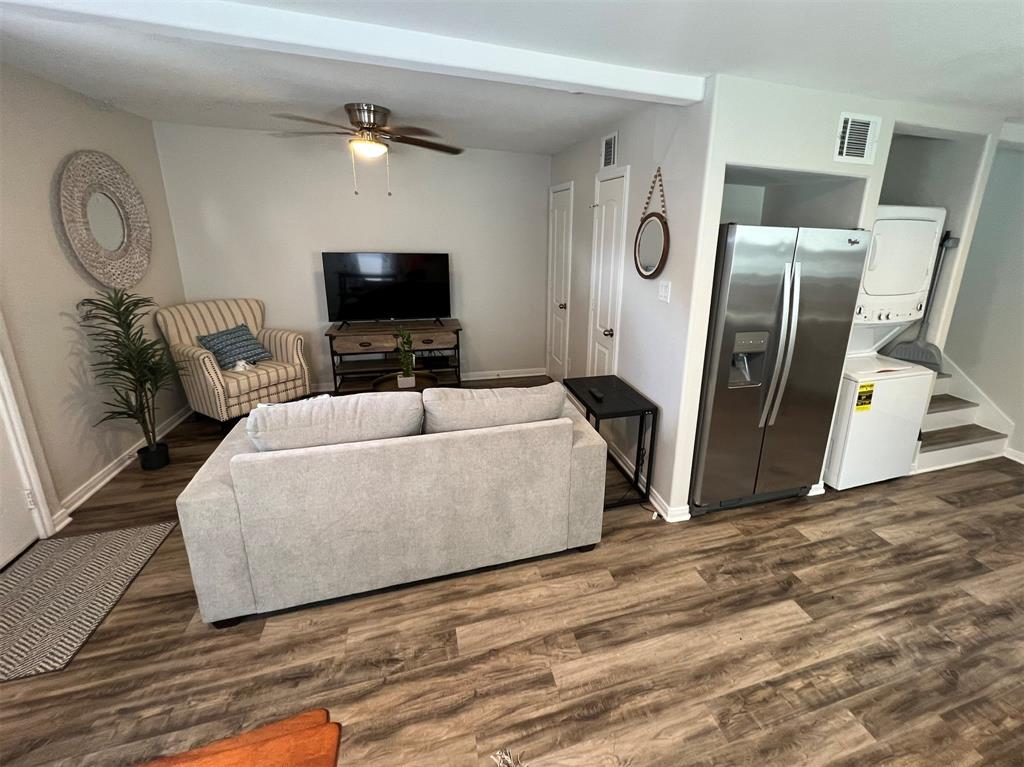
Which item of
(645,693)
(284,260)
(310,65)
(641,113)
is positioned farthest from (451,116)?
(645,693)

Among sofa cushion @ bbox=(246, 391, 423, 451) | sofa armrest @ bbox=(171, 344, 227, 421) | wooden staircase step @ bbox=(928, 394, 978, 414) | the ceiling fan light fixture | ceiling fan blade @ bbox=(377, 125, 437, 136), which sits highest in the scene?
ceiling fan blade @ bbox=(377, 125, 437, 136)

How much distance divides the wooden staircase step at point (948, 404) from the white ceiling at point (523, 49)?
81.1 inches

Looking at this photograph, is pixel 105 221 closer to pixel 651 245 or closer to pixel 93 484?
pixel 93 484

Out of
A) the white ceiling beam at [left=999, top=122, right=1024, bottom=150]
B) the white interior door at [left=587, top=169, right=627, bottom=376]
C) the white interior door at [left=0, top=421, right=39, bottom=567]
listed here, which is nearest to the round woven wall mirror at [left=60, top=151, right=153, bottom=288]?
the white interior door at [left=0, top=421, right=39, bottom=567]

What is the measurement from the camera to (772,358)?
260cm

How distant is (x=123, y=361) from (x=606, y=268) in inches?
134

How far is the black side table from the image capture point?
2717 millimetres

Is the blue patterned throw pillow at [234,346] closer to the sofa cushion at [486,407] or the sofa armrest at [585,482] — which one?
→ the sofa cushion at [486,407]

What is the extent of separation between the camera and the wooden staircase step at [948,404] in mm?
3576

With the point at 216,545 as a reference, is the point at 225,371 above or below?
above

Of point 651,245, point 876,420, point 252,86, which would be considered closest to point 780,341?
point 651,245

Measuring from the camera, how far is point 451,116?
327cm

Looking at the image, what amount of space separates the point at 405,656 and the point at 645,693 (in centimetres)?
95

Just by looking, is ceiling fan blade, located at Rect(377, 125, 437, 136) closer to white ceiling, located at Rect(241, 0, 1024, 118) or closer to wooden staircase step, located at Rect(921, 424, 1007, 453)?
white ceiling, located at Rect(241, 0, 1024, 118)
